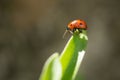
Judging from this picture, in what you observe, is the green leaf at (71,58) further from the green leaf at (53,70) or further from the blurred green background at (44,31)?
the blurred green background at (44,31)

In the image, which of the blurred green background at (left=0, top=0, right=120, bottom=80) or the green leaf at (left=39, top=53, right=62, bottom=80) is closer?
the green leaf at (left=39, top=53, right=62, bottom=80)

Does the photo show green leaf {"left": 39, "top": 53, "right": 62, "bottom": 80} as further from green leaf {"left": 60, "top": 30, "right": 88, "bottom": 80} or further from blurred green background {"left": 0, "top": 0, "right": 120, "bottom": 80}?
blurred green background {"left": 0, "top": 0, "right": 120, "bottom": 80}

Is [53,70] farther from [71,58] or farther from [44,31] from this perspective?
[44,31]

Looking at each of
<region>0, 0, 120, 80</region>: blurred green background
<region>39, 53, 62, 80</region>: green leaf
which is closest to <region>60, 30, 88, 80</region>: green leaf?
<region>39, 53, 62, 80</region>: green leaf

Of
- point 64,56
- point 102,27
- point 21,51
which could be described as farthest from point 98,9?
point 64,56

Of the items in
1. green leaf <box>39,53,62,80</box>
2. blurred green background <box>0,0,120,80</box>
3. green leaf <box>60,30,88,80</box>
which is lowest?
green leaf <box>39,53,62,80</box>

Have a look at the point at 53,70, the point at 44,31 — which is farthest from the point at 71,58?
the point at 44,31

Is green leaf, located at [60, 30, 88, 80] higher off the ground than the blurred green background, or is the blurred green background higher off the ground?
the blurred green background

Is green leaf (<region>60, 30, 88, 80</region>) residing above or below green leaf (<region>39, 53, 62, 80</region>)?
above
